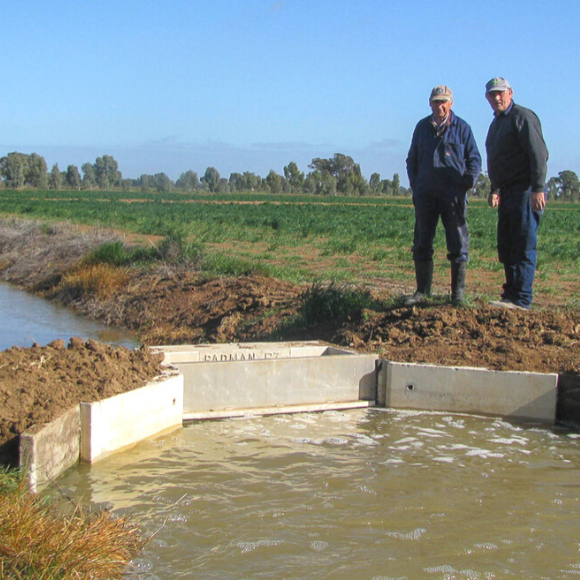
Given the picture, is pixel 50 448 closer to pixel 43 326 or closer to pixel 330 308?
pixel 330 308

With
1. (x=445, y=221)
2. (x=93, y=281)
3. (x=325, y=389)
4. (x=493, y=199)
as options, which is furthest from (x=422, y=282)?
(x=93, y=281)

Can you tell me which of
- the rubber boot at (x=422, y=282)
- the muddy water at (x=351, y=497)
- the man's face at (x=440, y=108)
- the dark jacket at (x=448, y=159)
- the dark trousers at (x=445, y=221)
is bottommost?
the muddy water at (x=351, y=497)

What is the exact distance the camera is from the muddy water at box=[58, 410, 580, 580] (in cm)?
366

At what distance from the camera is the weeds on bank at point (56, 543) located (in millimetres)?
3117

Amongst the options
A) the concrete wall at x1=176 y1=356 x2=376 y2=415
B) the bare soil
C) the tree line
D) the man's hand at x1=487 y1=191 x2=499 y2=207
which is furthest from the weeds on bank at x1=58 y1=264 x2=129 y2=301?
the tree line

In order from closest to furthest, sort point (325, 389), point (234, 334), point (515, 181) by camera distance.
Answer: point (325, 389), point (515, 181), point (234, 334)

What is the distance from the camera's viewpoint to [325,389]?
21.1ft

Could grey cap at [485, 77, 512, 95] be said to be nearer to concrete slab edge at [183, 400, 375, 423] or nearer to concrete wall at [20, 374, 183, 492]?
concrete slab edge at [183, 400, 375, 423]

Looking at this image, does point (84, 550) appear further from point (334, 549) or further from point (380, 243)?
point (380, 243)

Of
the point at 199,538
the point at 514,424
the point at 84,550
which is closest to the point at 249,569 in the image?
the point at 199,538

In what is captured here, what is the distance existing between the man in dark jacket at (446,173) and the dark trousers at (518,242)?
40cm

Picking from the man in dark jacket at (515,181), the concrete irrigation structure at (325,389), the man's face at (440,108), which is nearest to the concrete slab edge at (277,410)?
the concrete irrigation structure at (325,389)

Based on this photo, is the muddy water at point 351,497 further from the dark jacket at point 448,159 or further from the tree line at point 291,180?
the tree line at point 291,180

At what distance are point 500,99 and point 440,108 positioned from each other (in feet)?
1.93
